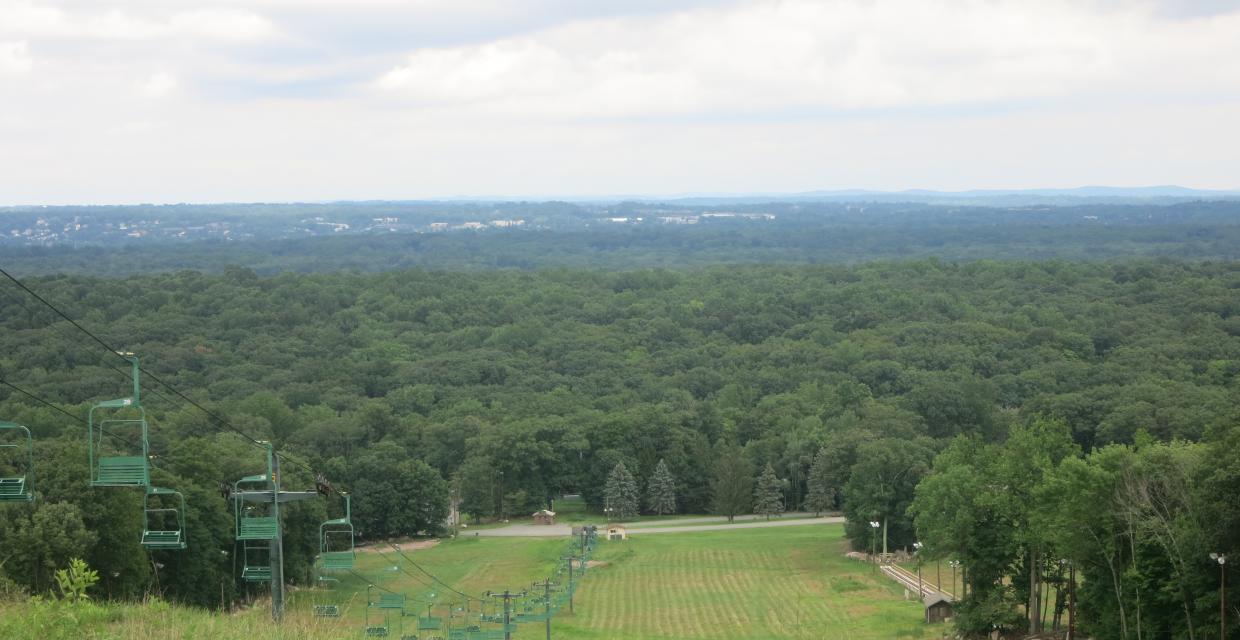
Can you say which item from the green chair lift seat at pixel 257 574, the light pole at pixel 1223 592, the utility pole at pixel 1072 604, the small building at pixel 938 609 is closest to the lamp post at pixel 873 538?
the small building at pixel 938 609

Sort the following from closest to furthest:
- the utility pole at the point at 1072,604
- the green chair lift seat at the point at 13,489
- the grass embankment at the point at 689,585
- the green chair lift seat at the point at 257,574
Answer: the green chair lift seat at the point at 13,489
the green chair lift seat at the point at 257,574
the utility pole at the point at 1072,604
the grass embankment at the point at 689,585

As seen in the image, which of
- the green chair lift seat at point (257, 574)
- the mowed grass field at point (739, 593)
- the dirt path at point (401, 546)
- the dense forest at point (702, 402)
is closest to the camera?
the green chair lift seat at point (257, 574)

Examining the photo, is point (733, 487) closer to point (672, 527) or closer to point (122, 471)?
point (672, 527)

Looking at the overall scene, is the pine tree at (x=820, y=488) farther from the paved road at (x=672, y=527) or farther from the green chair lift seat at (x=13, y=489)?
the green chair lift seat at (x=13, y=489)

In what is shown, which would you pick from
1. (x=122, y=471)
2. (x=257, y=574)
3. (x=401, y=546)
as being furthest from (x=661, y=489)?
(x=122, y=471)

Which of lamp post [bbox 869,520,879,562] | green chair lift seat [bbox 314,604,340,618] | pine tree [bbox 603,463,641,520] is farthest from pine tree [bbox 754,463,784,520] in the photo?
green chair lift seat [bbox 314,604,340,618]

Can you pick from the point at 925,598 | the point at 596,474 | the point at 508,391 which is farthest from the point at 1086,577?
the point at 508,391

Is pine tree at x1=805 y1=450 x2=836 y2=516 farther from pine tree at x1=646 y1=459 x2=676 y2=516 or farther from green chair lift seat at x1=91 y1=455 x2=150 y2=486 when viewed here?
green chair lift seat at x1=91 y1=455 x2=150 y2=486
